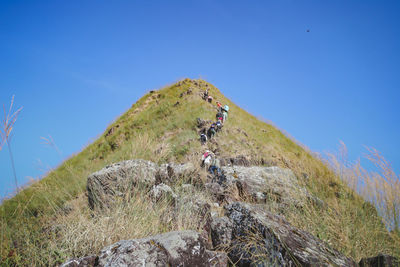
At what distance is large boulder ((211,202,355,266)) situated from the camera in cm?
273

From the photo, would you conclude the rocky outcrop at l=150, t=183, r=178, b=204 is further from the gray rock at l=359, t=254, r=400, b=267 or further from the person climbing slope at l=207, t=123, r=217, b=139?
the person climbing slope at l=207, t=123, r=217, b=139

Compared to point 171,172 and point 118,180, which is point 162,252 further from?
point 171,172

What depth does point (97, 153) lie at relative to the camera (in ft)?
51.4

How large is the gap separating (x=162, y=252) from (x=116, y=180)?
12.4ft

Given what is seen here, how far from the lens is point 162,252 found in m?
2.55

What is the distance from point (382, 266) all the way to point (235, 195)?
429cm

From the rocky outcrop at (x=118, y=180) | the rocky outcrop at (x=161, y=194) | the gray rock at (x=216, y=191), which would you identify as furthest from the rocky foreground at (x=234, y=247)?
the gray rock at (x=216, y=191)

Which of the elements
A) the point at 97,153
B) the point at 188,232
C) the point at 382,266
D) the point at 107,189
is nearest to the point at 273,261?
the point at 188,232

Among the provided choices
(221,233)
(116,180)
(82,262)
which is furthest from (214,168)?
A: (82,262)

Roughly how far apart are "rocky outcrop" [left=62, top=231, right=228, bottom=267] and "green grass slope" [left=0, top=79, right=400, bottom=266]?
2.26ft

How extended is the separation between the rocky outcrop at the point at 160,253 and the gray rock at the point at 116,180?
10.2ft

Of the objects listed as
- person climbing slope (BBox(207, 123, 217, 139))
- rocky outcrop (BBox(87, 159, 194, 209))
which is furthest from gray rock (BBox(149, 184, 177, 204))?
person climbing slope (BBox(207, 123, 217, 139))

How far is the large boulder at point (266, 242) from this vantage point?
273 cm

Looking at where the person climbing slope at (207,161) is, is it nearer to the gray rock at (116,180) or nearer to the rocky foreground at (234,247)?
the gray rock at (116,180)
